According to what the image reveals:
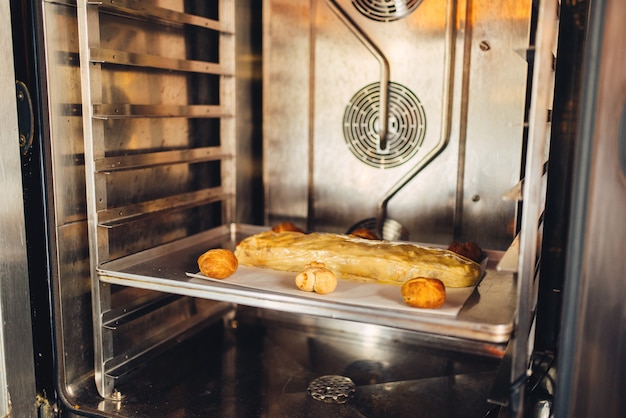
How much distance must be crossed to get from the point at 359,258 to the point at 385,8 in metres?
1.09

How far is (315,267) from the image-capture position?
1.86 metres

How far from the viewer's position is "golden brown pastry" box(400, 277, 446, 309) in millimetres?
1652

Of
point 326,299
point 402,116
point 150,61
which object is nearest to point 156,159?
point 150,61

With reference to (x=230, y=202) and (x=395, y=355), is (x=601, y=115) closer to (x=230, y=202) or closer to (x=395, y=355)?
(x=395, y=355)

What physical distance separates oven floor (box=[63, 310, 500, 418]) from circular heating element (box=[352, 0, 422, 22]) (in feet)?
4.26

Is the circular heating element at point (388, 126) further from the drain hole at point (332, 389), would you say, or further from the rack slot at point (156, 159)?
Answer: the drain hole at point (332, 389)

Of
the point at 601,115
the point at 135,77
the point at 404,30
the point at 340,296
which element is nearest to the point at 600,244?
the point at 601,115

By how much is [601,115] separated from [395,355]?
136 cm

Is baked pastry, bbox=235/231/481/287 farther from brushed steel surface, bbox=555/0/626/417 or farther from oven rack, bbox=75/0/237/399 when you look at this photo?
brushed steel surface, bbox=555/0/626/417

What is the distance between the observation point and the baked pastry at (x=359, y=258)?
1926mm

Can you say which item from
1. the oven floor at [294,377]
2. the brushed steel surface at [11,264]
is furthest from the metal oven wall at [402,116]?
the brushed steel surface at [11,264]

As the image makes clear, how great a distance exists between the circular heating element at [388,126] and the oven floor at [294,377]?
74 cm

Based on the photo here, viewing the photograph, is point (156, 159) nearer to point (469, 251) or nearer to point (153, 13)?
point (153, 13)

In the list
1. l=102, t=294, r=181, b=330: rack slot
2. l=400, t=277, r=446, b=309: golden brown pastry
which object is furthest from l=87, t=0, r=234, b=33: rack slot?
l=400, t=277, r=446, b=309: golden brown pastry
